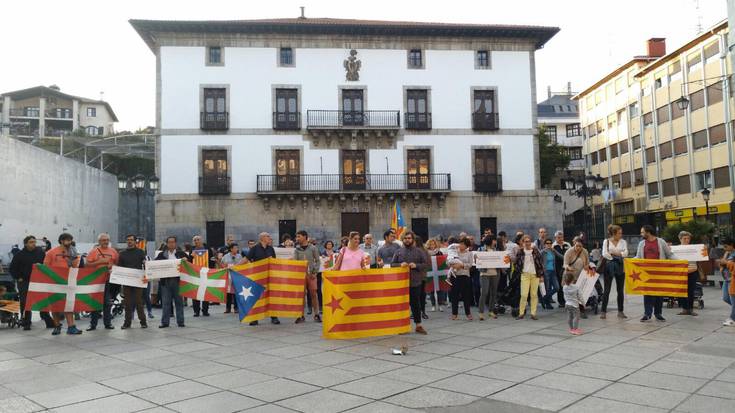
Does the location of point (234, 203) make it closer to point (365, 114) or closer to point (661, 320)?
point (365, 114)

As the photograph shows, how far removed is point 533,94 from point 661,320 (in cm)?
2477

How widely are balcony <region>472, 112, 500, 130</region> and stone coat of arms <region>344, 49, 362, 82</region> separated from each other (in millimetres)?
7347

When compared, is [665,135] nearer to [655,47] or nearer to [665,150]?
[665,150]

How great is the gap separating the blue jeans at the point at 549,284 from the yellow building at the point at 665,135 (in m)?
24.2

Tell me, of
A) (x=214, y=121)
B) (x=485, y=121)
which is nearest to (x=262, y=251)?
(x=214, y=121)

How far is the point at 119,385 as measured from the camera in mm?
6438

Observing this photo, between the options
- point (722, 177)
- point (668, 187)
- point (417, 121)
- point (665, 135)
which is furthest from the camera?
point (665, 135)

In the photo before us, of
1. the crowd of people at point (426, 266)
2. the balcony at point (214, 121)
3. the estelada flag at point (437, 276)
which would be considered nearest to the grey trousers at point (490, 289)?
the crowd of people at point (426, 266)

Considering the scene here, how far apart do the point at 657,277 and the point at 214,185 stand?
24506mm

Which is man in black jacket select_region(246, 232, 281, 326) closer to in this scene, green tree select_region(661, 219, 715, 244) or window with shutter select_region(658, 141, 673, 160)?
green tree select_region(661, 219, 715, 244)

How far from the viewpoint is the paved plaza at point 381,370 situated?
559 centimetres

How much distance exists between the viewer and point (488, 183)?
3275cm

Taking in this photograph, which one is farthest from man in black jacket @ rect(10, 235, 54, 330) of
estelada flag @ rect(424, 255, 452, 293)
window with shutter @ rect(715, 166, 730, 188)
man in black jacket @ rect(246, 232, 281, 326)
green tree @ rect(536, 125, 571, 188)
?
green tree @ rect(536, 125, 571, 188)

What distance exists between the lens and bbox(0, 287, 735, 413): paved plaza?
18.4 ft
